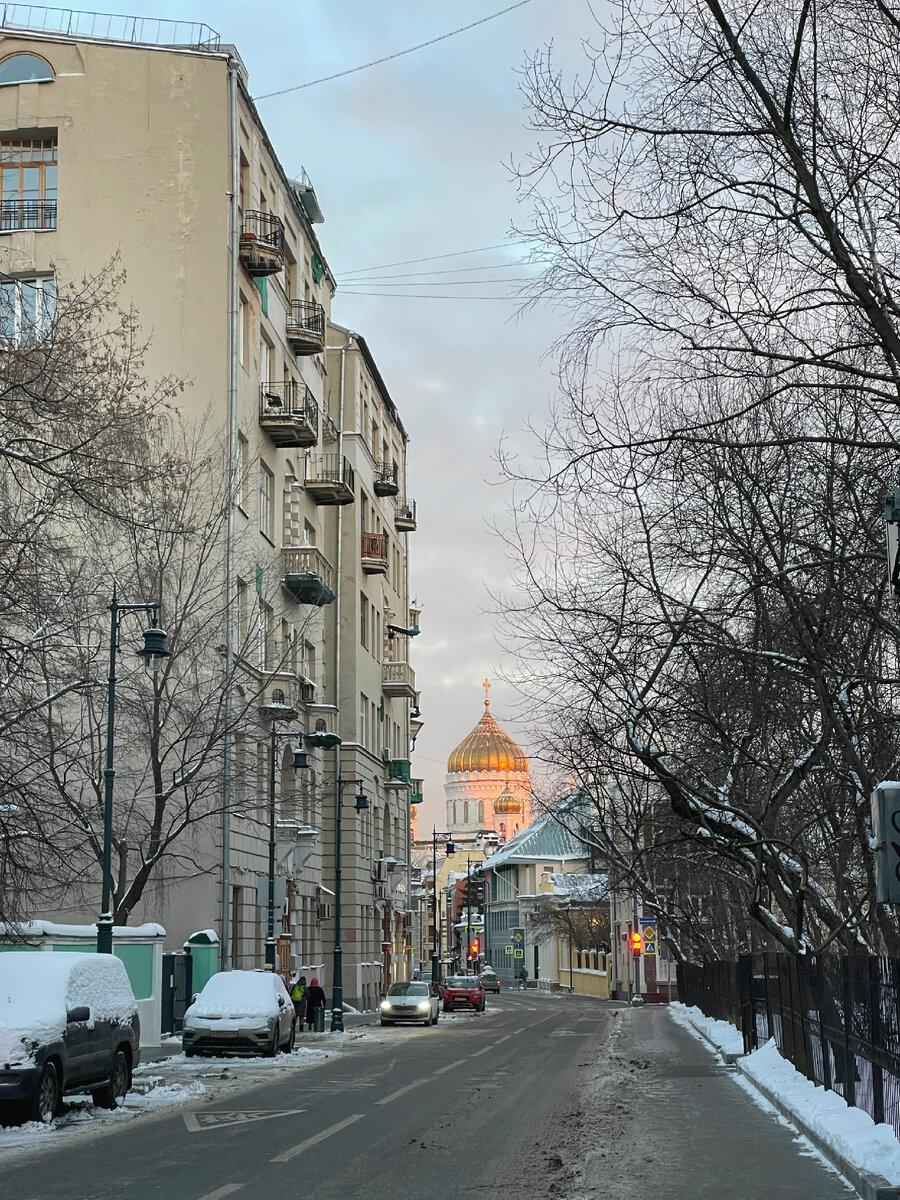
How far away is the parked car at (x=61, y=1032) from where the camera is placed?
15.1 meters

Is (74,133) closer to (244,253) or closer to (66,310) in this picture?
(244,253)

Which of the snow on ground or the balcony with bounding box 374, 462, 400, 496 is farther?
the balcony with bounding box 374, 462, 400, 496

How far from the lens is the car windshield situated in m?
49.7

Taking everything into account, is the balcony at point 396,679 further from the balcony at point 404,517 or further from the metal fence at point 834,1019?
the metal fence at point 834,1019

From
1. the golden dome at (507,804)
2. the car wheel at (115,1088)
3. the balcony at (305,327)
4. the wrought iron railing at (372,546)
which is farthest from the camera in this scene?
the golden dome at (507,804)

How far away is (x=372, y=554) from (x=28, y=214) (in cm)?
2402

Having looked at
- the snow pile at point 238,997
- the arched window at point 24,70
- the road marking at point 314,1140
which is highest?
the arched window at point 24,70

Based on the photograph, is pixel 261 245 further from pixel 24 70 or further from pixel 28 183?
pixel 24 70

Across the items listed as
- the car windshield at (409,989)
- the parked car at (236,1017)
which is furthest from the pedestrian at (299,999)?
the parked car at (236,1017)

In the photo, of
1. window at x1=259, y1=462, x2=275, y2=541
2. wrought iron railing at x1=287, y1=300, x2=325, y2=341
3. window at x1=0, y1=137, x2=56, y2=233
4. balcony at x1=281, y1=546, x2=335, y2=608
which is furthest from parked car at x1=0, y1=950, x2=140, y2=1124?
wrought iron railing at x1=287, y1=300, x2=325, y2=341

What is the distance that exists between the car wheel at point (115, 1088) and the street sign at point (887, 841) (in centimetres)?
1130

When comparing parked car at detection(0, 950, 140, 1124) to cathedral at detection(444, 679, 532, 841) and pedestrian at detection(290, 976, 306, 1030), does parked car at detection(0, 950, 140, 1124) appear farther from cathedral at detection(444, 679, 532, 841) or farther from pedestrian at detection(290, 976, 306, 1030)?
cathedral at detection(444, 679, 532, 841)

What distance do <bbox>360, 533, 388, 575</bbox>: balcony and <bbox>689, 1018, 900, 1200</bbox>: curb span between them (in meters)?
41.1

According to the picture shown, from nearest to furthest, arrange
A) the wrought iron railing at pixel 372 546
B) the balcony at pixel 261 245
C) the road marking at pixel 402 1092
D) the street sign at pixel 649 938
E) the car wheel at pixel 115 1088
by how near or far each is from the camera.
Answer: the car wheel at pixel 115 1088 → the road marking at pixel 402 1092 → the balcony at pixel 261 245 → the street sign at pixel 649 938 → the wrought iron railing at pixel 372 546
